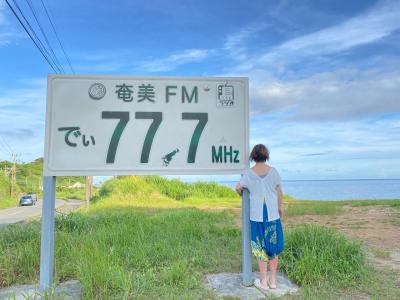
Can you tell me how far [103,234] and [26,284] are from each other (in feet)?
5.91

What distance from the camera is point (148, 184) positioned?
22.2 meters

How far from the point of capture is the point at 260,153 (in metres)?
3.79

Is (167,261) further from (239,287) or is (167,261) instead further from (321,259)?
(321,259)

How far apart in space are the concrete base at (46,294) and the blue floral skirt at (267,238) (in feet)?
5.87

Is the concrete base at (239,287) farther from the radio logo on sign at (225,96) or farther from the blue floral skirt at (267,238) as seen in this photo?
the radio logo on sign at (225,96)

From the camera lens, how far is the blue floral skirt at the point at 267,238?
11.9 feet

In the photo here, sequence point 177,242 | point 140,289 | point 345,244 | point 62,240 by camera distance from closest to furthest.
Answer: point 140,289, point 345,244, point 62,240, point 177,242

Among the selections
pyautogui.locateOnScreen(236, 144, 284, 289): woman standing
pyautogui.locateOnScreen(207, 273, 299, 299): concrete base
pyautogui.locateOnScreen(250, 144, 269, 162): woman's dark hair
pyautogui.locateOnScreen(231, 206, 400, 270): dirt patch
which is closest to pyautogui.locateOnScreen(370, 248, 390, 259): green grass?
pyautogui.locateOnScreen(231, 206, 400, 270): dirt patch

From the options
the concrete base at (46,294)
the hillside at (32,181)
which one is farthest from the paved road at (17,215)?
the hillside at (32,181)

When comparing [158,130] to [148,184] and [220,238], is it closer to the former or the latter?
[220,238]

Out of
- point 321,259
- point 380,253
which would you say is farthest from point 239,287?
point 380,253

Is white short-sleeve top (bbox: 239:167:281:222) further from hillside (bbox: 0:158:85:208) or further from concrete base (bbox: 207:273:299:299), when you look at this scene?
hillside (bbox: 0:158:85:208)

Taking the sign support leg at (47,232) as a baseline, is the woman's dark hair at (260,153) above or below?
above

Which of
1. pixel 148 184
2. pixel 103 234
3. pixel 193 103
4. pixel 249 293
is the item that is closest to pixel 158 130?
pixel 193 103
